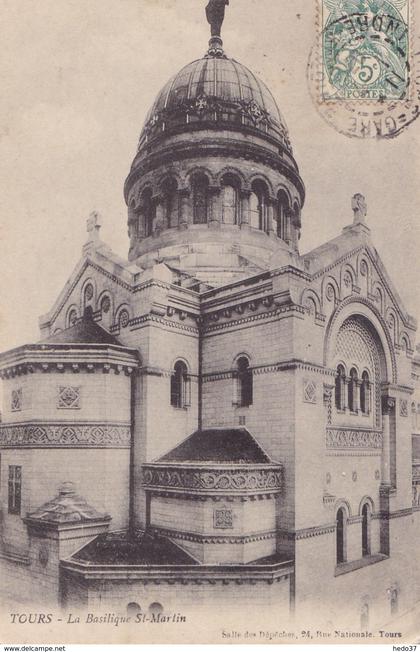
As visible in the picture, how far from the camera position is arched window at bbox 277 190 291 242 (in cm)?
2717

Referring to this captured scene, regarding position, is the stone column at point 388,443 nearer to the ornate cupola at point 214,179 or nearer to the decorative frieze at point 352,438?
the decorative frieze at point 352,438

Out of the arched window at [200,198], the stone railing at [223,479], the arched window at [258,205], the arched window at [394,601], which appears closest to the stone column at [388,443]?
the arched window at [394,601]

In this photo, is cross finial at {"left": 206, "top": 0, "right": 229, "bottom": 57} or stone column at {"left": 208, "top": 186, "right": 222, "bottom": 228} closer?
stone column at {"left": 208, "top": 186, "right": 222, "bottom": 228}

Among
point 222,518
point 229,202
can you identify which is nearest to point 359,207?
point 229,202

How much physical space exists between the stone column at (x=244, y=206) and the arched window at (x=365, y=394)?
333 inches

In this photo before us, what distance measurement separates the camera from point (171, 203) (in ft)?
88.1

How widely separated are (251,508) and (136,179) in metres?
17.5

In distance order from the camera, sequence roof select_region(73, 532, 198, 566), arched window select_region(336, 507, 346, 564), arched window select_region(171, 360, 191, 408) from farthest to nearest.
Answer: arched window select_region(171, 360, 191, 408) < arched window select_region(336, 507, 346, 564) < roof select_region(73, 532, 198, 566)

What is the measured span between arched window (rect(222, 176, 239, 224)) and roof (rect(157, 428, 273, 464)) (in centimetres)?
1012

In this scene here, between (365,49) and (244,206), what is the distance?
10.4 m

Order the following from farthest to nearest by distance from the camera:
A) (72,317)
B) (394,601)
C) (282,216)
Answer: (282,216) → (72,317) → (394,601)

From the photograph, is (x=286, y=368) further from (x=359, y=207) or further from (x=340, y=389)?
(x=359, y=207)

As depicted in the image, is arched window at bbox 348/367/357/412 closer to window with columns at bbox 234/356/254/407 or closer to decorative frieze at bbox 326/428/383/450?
decorative frieze at bbox 326/428/383/450

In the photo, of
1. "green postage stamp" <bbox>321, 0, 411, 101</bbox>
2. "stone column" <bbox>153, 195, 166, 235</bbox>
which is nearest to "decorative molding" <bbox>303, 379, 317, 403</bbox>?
"green postage stamp" <bbox>321, 0, 411, 101</bbox>
